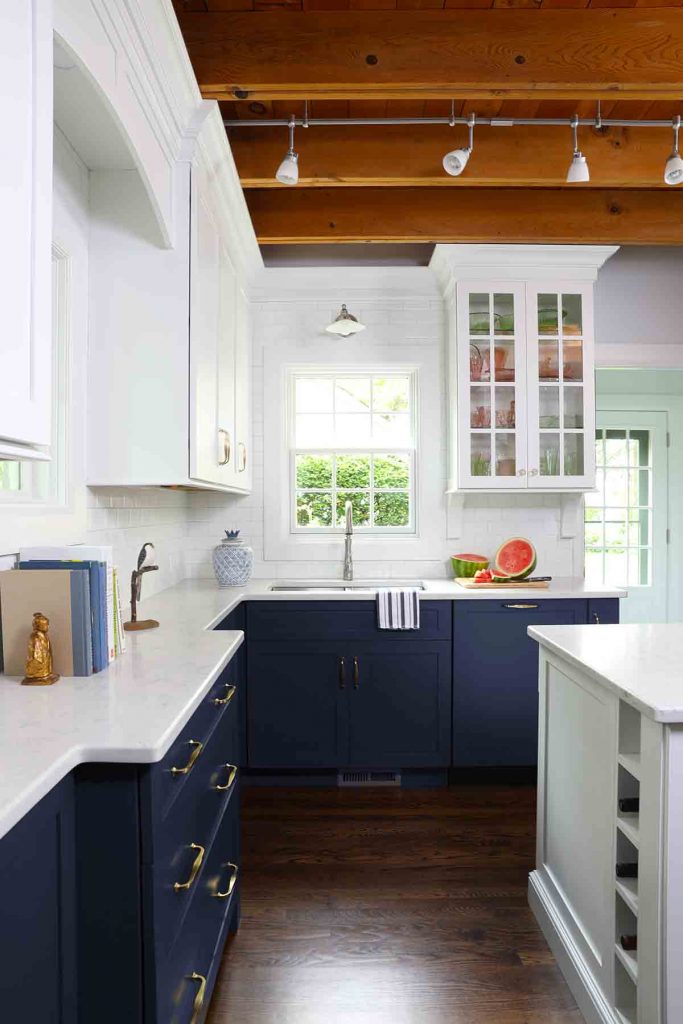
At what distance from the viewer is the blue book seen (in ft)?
5.24

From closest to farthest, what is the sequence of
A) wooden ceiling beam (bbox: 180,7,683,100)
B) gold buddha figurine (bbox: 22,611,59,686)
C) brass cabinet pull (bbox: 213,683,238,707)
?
gold buddha figurine (bbox: 22,611,59,686) < brass cabinet pull (bbox: 213,683,238,707) < wooden ceiling beam (bbox: 180,7,683,100)

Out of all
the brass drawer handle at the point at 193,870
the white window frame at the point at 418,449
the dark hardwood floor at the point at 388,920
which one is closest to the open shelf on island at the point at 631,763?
the dark hardwood floor at the point at 388,920

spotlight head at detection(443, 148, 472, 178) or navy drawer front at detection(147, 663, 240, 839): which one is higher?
spotlight head at detection(443, 148, 472, 178)

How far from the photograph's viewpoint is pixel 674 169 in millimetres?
2537

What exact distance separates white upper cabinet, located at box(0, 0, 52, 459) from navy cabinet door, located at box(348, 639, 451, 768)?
2.30 meters

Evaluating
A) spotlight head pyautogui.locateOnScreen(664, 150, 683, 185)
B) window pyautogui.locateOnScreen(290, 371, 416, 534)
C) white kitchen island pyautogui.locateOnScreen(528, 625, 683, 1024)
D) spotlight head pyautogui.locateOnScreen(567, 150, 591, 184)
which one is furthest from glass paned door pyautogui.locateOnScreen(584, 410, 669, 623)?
white kitchen island pyautogui.locateOnScreen(528, 625, 683, 1024)

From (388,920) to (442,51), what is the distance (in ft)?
9.20

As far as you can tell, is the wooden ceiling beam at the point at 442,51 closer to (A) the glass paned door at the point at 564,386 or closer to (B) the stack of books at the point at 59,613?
(A) the glass paned door at the point at 564,386

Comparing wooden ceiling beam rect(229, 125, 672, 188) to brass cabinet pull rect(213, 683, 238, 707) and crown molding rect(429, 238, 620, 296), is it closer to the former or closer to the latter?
crown molding rect(429, 238, 620, 296)

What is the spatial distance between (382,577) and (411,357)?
1.25 metres

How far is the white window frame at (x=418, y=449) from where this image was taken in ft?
12.6

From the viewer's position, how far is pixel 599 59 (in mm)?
2184

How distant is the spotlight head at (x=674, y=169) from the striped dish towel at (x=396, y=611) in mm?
2004

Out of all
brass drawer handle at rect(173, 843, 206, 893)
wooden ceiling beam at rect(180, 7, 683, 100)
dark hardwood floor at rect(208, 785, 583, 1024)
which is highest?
wooden ceiling beam at rect(180, 7, 683, 100)
